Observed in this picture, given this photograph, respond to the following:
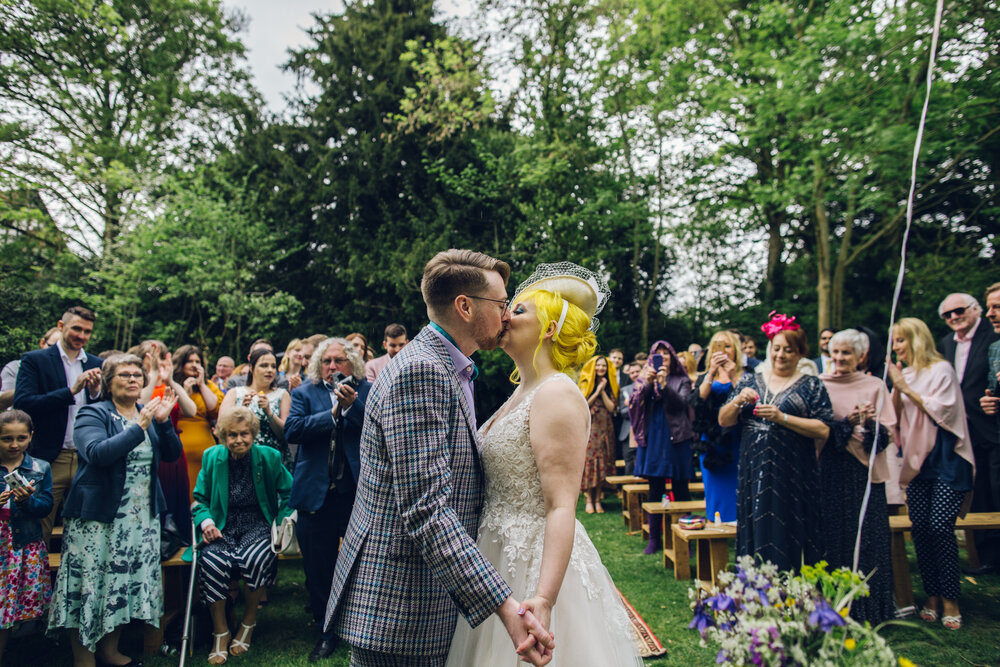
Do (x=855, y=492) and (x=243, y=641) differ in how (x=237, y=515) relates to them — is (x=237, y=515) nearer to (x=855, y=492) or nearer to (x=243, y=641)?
(x=243, y=641)

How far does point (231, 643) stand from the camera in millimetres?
4531

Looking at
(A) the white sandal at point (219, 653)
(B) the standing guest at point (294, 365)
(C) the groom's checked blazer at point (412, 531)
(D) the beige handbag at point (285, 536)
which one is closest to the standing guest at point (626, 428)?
(B) the standing guest at point (294, 365)

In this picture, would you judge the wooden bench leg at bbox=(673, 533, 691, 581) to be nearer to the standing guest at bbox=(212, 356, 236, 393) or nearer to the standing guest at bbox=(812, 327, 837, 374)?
the standing guest at bbox=(812, 327, 837, 374)

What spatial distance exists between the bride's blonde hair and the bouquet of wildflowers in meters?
0.99

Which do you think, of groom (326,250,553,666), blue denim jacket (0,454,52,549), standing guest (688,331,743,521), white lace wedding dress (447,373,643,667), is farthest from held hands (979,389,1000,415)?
blue denim jacket (0,454,52,549)

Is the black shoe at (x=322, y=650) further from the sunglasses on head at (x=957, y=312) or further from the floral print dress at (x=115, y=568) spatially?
the sunglasses on head at (x=957, y=312)

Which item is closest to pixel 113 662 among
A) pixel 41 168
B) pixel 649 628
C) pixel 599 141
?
pixel 649 628

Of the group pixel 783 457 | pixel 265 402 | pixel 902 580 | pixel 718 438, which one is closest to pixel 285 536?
pixel 265 402

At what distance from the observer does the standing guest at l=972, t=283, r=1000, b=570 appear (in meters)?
4.80

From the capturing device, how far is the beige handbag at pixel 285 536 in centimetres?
467

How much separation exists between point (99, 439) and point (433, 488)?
10.6ft

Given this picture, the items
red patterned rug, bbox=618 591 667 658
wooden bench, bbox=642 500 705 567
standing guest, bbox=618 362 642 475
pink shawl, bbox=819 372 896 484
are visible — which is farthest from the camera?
standing guest, bbox=618 362 642 475

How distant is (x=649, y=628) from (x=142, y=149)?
61.7 ft

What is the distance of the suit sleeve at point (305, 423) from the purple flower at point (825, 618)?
3794mm
